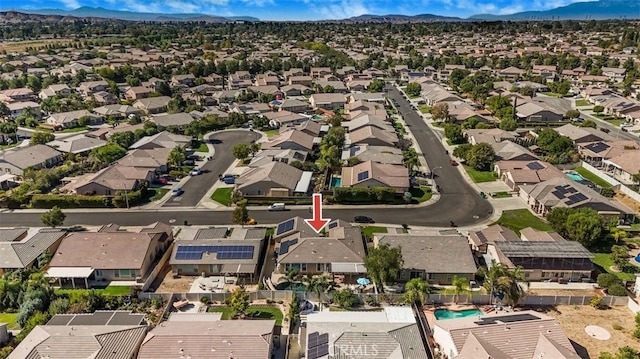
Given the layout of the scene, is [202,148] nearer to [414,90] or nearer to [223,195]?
[223,195]

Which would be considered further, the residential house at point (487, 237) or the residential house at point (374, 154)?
the residential house at point (374, 154)

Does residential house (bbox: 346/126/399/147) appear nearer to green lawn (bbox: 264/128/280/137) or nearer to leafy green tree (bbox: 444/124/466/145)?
leafy green tree (bbox: 444/124/466/145)

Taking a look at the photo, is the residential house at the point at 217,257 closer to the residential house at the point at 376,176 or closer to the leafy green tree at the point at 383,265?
the leafy green tree at the point at 383,265

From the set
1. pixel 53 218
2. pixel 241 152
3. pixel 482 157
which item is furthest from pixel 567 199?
pixel 53 218

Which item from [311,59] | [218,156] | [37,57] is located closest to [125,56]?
[37,57]

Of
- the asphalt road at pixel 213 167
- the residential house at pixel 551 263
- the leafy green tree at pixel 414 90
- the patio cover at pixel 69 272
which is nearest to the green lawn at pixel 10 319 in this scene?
the patio cover at pixel 69 272

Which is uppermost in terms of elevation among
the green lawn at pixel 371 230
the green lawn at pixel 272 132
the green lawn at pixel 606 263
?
the green lawn at pixel 272 132

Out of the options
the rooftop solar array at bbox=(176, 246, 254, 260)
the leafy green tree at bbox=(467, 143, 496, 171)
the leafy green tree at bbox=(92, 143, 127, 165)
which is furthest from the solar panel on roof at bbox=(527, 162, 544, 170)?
the leafy green tree at bbox=(92, 143, 127, 165)
